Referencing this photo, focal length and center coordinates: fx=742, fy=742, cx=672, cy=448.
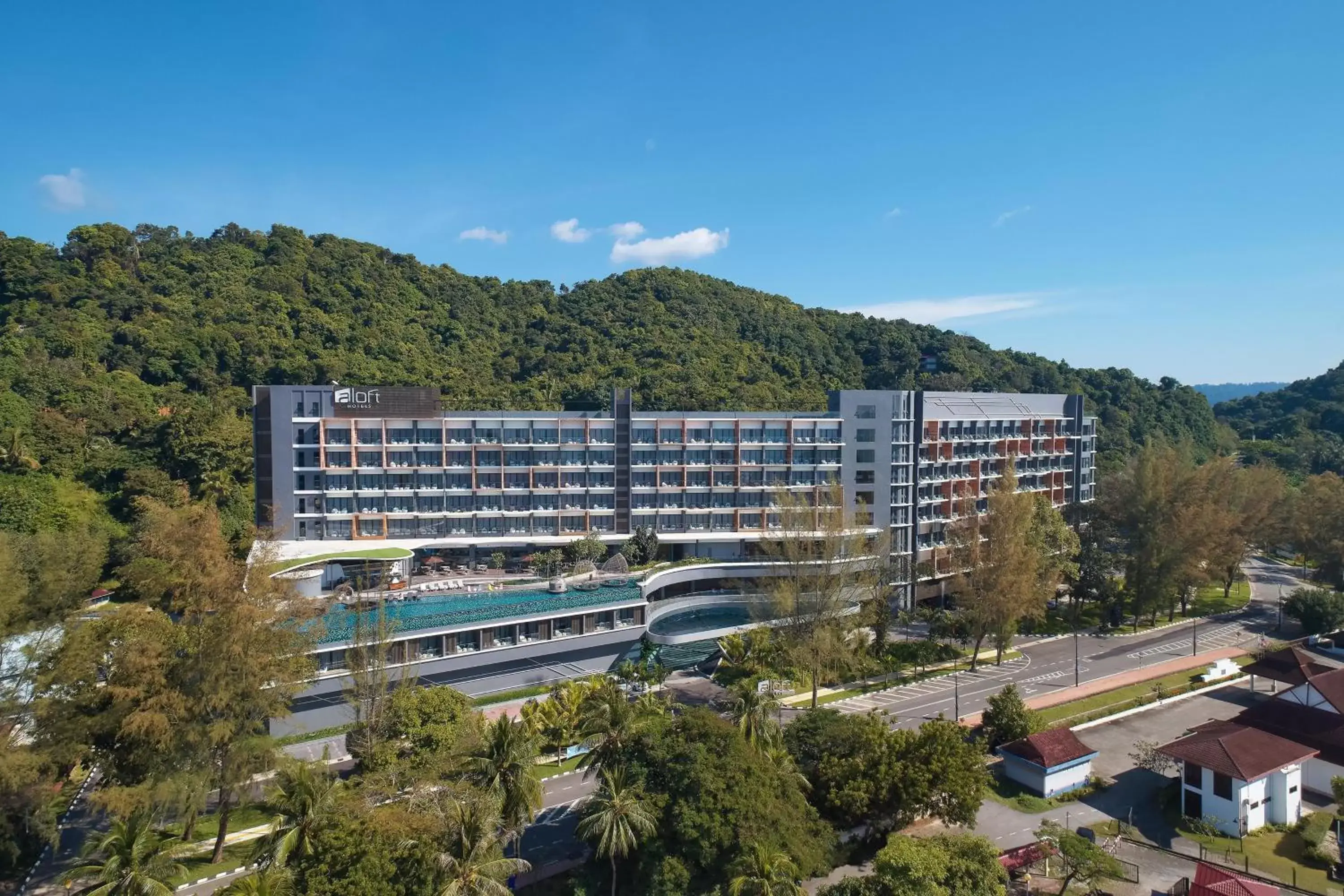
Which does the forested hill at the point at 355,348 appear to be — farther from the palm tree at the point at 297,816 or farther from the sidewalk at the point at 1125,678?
the palm tree at the point at 297,816

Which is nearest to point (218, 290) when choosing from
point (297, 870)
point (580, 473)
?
point (580, 473)

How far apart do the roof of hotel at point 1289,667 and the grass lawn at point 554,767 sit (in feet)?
138

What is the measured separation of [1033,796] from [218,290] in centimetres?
10481

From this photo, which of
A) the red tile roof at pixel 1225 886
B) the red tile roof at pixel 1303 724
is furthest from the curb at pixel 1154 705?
the red tile roof at pixel 1225 886

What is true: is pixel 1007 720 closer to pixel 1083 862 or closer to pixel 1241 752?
pixel 1241 752

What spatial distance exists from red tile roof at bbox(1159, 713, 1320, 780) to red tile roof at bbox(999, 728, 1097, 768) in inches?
159

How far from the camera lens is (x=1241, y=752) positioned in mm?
33156

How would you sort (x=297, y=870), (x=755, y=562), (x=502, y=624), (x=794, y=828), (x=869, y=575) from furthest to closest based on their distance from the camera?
(x=755, y=562) → (x=869, y=575) → (x=502, y=624) → (x=794, y=828) → (x=297, y=870)

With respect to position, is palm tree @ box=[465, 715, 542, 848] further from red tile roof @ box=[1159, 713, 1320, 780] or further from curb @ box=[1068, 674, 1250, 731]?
curb @ box=[1068, 674, 1250, 731]

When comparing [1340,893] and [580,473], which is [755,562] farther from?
[1340,893]

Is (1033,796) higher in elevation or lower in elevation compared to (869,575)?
lower

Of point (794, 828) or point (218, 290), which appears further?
point (218, 290)

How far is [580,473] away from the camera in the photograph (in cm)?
6694

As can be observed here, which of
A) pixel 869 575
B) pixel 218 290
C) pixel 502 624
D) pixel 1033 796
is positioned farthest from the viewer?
pixel 218 290
